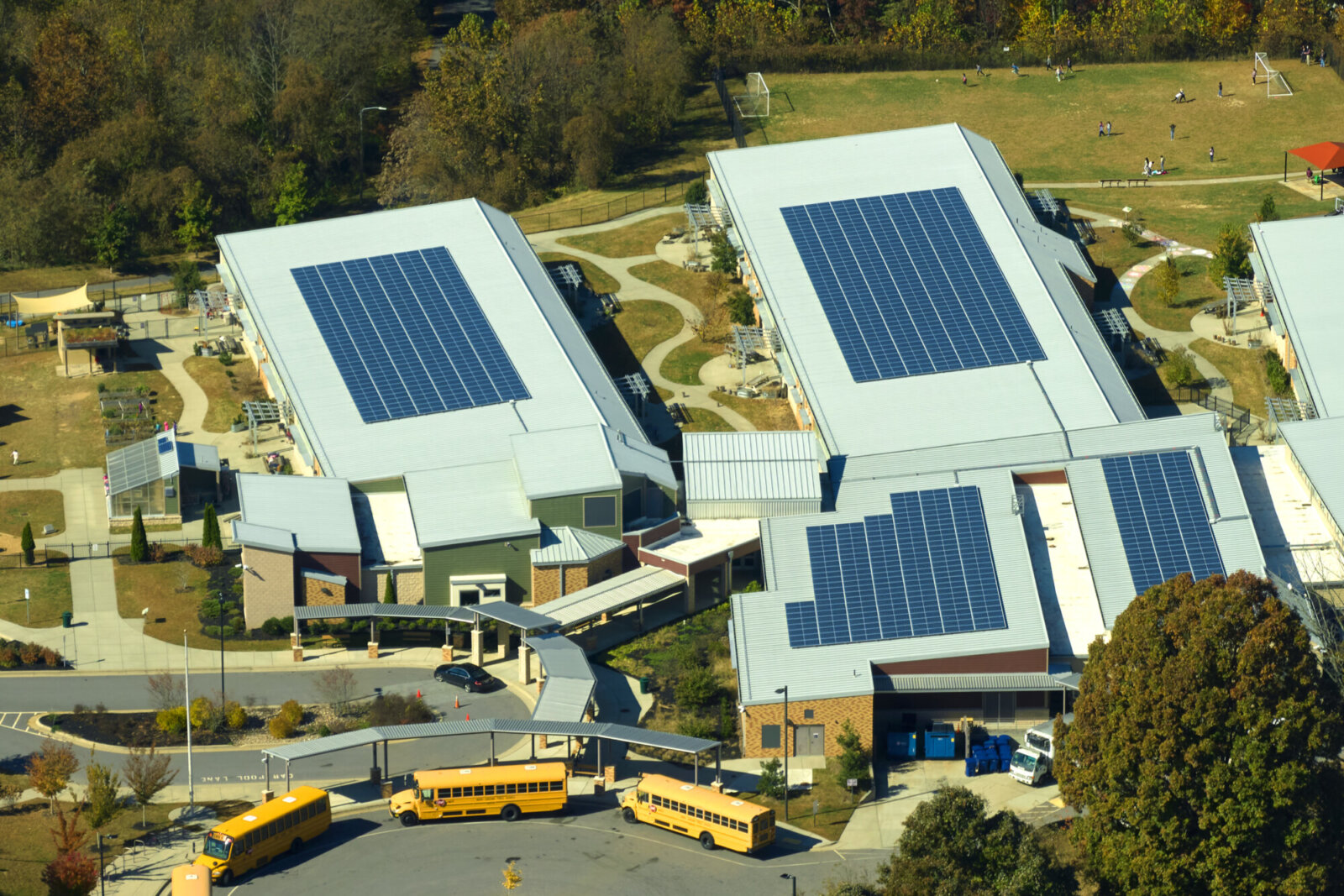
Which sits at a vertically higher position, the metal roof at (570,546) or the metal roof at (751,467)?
the metal roof at (751,467)

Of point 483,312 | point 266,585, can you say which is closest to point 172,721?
point 266,585

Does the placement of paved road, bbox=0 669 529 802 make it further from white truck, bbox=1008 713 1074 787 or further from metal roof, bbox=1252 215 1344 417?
metal roof, bbox=1252 215 1344 417

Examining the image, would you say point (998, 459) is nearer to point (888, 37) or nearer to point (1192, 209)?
point (1192, 209)

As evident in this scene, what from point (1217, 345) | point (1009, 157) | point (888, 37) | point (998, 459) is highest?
point (888, 37)

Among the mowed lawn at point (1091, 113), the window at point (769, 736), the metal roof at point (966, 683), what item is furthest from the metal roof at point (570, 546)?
the mowed lawn at point (1091, 113)

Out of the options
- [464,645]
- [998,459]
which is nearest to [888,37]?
[998,459]

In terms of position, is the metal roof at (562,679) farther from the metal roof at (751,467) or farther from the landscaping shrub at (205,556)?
the landscaping shrub at (205,556)

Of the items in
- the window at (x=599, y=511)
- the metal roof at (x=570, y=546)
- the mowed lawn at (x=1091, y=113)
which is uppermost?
the mowed lawn at (x=1091, y=113)
